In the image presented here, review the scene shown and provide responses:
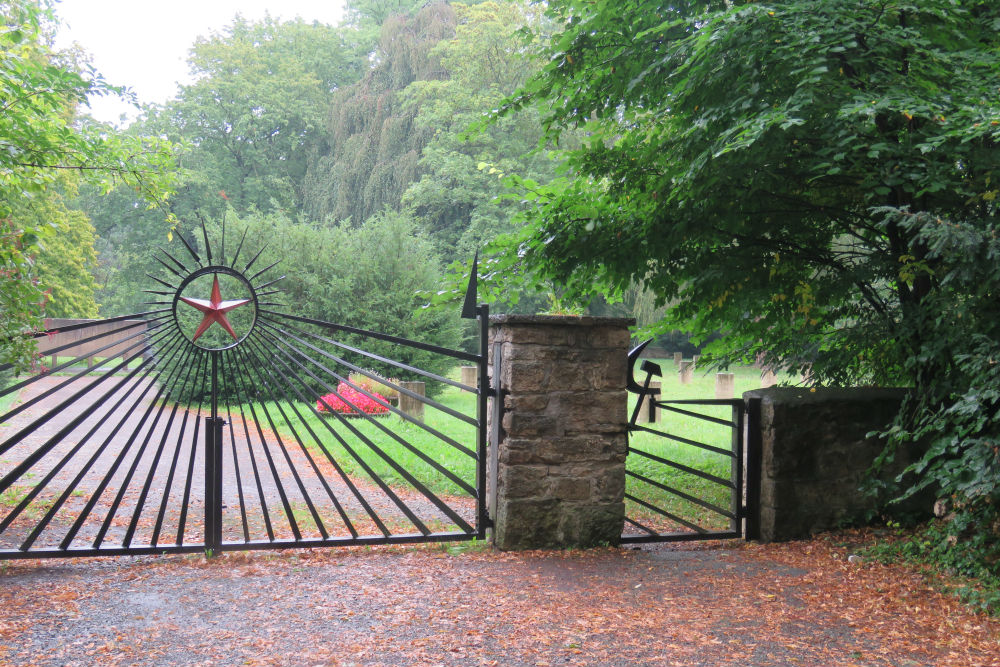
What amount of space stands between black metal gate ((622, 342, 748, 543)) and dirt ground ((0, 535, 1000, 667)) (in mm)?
452

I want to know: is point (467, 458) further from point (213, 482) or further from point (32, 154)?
point (32, 154)

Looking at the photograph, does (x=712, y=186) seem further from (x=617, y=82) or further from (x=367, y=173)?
(x=367, y=173)

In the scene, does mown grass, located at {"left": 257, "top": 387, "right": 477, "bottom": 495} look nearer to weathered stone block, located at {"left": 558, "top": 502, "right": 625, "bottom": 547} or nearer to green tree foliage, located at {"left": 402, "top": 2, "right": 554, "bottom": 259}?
weathered stone block, located at {"left": 558, "top": 502, "right": 625, "bottom": 547}

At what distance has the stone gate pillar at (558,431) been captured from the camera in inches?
172

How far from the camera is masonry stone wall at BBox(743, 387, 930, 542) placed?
4.66 m

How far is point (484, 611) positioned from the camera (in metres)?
3.43

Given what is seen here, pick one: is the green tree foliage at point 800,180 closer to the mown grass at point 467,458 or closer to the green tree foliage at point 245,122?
the mown grass at point 467,458

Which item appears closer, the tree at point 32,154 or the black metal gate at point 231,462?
the tree at point 32,154

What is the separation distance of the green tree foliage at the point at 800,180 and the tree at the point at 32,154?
10.3 ft

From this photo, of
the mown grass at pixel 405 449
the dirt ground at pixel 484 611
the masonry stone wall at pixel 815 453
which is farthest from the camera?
the mown grass at pixel 405 449

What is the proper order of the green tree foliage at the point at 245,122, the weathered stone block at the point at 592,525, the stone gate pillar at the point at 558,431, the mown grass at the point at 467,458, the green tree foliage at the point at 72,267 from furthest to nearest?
the green tree foliage at the point at 245,122 < the green tree foliage at the point at 72,267 < the mown grass at the point at 467,458 < the weathered stone block at the point at 592,525 < the stone gate pillar at the point at 558,431

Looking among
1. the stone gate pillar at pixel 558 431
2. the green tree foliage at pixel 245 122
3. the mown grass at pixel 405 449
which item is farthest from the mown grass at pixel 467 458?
the green tree foliage at pixel 245 122

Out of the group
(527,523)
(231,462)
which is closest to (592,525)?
(527,523)

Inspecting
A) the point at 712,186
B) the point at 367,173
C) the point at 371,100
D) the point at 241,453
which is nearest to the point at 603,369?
the point at 712,186
